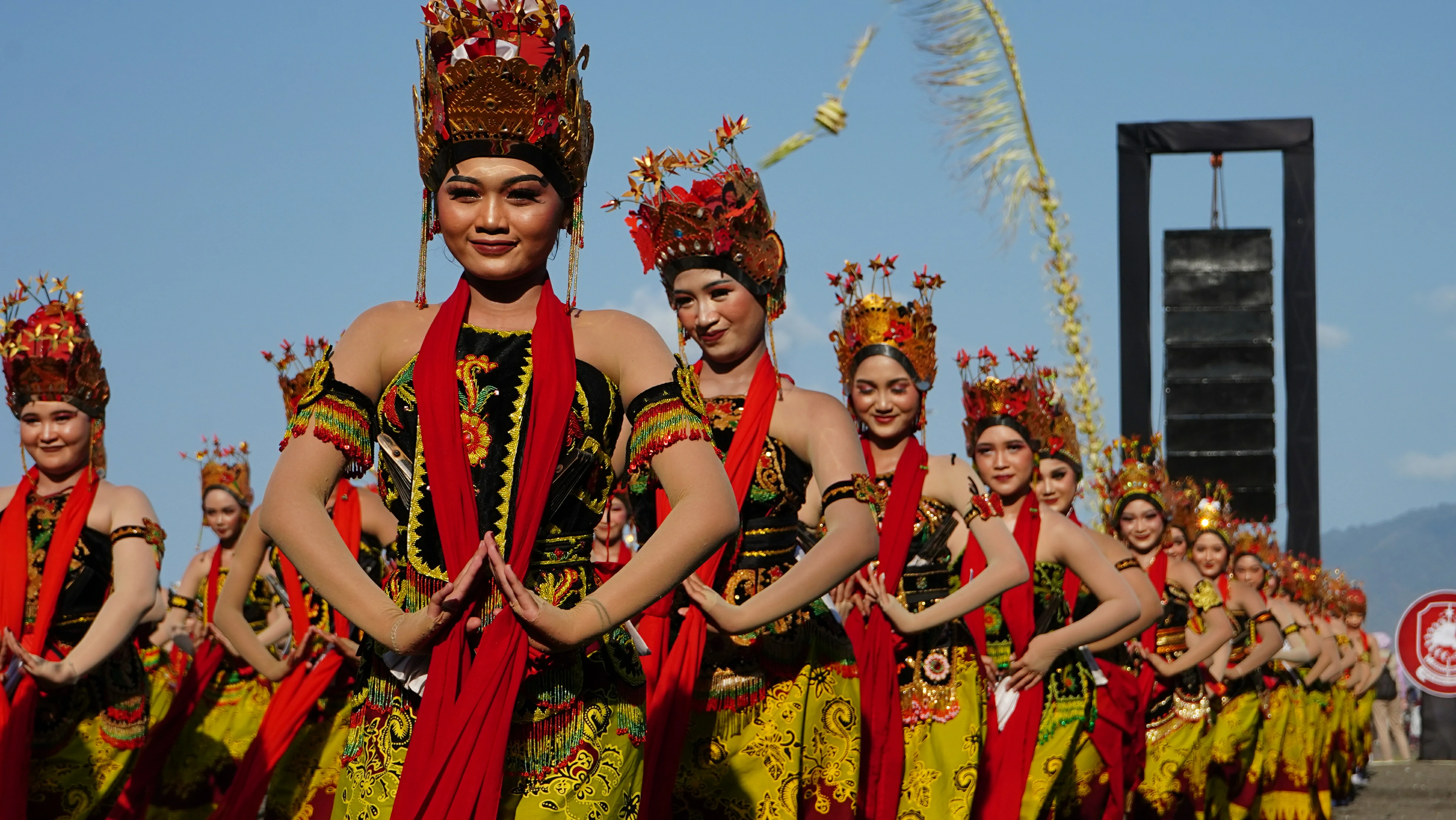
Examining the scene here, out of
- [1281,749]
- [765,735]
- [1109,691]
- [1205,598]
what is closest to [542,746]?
[765,735]

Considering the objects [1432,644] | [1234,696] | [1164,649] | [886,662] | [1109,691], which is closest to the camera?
[886,662]

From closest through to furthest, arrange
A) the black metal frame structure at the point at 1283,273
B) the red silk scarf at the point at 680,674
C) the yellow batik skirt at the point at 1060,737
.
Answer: the red silk scarf at the point at 680,674, the yellow batik skirt at the point at 1060,737, the black metal frame structure at the point at 1283,273

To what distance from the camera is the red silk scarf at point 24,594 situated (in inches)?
264

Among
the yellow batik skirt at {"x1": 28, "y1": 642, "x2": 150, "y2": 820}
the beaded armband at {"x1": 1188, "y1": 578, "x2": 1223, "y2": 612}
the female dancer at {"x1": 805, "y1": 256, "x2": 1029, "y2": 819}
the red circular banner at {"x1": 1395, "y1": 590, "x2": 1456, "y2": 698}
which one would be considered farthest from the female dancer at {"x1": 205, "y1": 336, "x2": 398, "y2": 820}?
the red circular banner at {"x1": 1395, "y1": 590, "x2": 1456, "y2": 698}

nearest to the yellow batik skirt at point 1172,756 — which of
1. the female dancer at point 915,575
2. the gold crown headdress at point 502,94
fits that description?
the female dancer at point 915,575

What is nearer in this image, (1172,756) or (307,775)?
(307,775)

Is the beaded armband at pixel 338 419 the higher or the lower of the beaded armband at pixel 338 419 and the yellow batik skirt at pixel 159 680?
the higher

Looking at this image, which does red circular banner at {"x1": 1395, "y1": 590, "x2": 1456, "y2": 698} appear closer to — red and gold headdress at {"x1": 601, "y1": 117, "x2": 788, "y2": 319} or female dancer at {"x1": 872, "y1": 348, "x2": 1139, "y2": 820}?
female dancer at {"x1": 872, "y1": 348, "x2": 1139, "y2": 820}

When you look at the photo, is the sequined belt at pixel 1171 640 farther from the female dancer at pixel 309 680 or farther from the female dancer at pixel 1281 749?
the female dancer at pixel 309 680

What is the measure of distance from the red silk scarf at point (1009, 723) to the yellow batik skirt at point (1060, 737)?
106 mm

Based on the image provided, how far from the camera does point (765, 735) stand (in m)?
5.81

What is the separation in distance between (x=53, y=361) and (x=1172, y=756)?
22.3ft

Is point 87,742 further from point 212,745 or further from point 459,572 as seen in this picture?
point 459,572

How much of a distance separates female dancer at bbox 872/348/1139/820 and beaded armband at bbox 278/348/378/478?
3.99 m
